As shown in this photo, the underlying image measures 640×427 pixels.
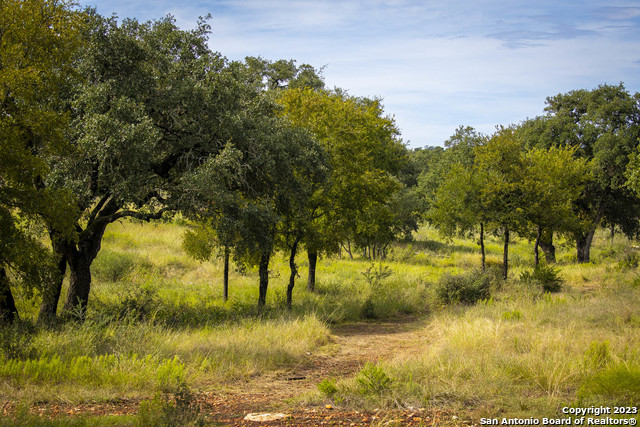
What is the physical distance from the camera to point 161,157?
12.5 m

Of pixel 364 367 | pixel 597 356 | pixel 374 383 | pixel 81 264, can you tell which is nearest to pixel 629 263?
pixel 597 356

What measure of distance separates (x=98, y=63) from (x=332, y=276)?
13936 millimetres

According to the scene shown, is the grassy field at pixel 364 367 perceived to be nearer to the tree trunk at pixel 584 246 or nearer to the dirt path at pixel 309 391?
the dirt path at pixel 309 391

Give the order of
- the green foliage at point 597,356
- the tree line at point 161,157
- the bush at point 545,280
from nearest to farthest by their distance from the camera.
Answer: the green foliage at point 597,356 < the tree line at point 161,157 < the bush at point 545,280

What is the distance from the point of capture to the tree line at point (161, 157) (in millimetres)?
8211

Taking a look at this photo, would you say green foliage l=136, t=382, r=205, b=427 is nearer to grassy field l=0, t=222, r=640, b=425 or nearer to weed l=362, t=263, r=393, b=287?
grassy field l=0, t=222, r=640, b=425

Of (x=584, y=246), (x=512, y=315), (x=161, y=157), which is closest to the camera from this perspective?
(x=512, y=315)

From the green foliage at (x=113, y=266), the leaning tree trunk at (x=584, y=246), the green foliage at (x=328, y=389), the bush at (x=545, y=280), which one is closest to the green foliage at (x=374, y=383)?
the green foliage at (x=328, y=389)

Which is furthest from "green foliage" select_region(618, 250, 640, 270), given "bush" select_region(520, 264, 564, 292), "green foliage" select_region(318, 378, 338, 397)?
"green foliage" select_region(318, 378, 338, 397)

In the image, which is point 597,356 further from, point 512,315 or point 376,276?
point 376,276

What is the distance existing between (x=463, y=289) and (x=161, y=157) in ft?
36.6

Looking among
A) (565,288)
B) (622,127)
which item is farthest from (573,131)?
(565,288)

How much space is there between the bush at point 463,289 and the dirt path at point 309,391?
179 inches

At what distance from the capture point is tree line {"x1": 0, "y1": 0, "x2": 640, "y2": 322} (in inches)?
323
